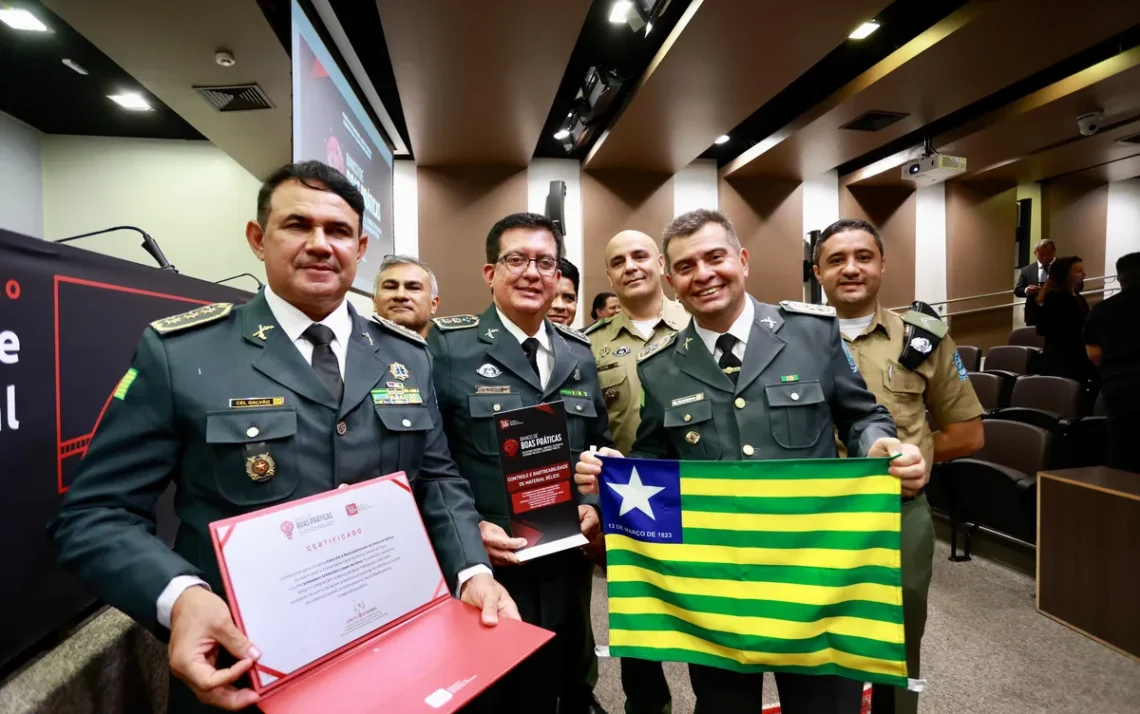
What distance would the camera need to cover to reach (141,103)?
5453 mm

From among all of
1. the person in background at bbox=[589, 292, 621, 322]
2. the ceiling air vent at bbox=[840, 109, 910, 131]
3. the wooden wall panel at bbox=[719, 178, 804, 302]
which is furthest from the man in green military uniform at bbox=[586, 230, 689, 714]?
the wooden wall panel at bbox=[719, 178, 804, 302]

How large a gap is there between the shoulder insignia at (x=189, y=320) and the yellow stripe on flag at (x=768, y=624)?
1.11 m

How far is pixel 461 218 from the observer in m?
6.91

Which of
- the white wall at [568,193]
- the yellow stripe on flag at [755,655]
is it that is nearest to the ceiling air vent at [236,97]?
the white wall at [568,193]

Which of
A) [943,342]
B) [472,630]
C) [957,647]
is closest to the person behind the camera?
[472,630]

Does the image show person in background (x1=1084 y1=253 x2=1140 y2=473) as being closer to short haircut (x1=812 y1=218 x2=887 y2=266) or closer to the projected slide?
short haircut (x1=812 y1=218 x2=887 y2=266)

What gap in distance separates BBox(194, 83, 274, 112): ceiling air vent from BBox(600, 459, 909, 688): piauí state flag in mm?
5050

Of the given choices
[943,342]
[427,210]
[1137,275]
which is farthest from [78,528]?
[427,210]

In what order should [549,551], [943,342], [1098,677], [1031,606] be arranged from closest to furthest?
[549,551] < [943,342] < [1098,677] < [1031,606]

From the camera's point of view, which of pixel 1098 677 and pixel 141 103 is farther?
pixel 141 103

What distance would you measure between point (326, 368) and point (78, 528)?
18.9 inches

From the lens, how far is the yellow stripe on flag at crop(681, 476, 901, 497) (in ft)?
4.02

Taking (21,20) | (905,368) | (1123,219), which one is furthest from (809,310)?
(1123,219)

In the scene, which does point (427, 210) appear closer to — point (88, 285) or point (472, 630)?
point (88, 285)
